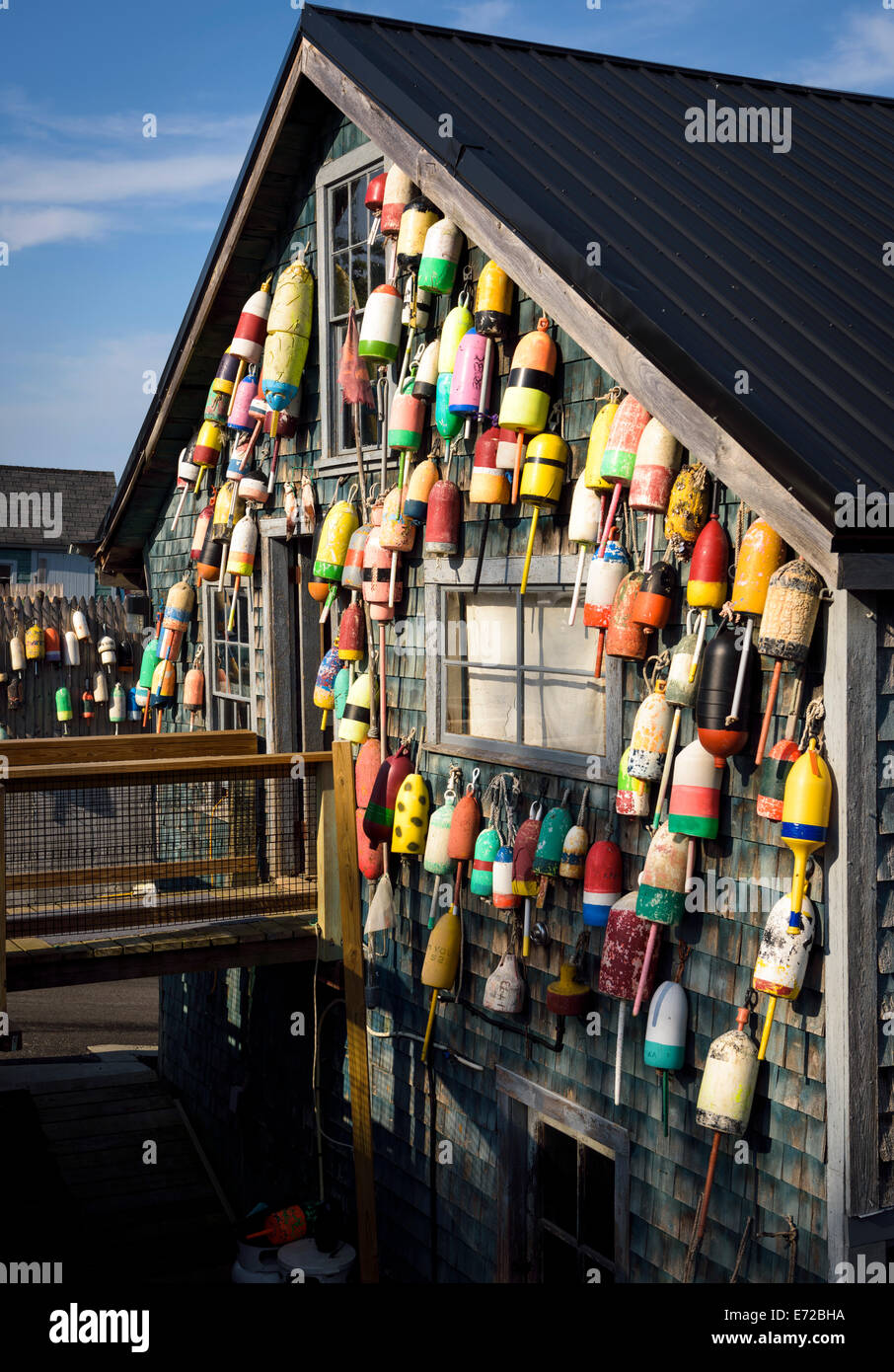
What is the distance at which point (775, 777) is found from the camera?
482 centimetres

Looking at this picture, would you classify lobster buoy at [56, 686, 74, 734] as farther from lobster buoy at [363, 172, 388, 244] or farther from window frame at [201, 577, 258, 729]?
lobster buoy at [363, 172, 388, 244]

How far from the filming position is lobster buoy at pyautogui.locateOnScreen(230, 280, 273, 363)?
9023 mm

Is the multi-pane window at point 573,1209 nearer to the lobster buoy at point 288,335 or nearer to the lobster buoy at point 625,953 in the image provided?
the lobster buoy at point 625,953

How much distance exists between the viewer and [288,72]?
8.18 m

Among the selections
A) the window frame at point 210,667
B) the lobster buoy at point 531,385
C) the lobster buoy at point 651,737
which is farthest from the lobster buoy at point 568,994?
the window frame at point 210,667

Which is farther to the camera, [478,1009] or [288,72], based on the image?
[288,72]

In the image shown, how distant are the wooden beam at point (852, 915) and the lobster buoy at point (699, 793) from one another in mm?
534

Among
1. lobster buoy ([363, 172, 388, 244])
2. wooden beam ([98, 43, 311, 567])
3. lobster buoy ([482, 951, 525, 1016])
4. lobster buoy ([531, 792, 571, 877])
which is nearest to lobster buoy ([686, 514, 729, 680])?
lobster buoy ([531, 792, 571, 877])

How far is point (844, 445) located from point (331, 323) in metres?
4.56

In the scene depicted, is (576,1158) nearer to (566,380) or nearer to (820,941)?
(820,941)

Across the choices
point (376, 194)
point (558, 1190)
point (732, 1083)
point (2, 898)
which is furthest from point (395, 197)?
point (558, 1190)

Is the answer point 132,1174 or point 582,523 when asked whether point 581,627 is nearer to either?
point 582,523

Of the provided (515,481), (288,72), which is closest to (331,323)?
(288,72)

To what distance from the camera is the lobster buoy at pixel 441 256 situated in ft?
21.8
